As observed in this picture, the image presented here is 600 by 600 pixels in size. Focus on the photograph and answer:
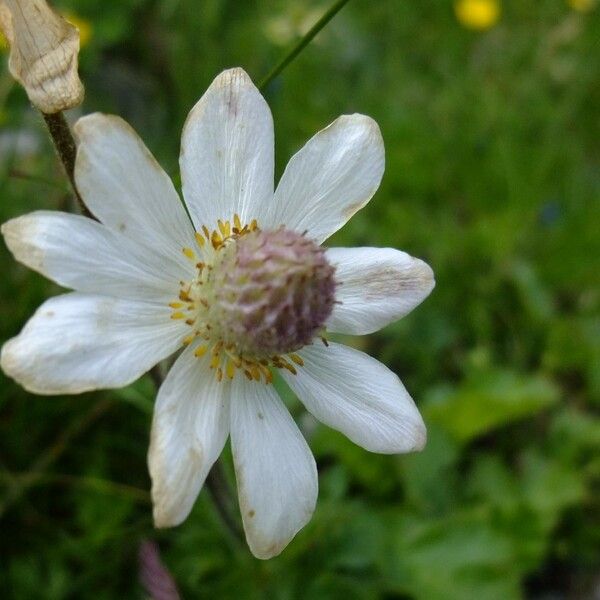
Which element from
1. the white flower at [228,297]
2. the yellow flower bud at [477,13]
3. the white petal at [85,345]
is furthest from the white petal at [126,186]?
the yellow flower bud at [477,13]

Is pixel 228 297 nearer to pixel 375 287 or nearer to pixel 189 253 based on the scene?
pixel 189 253

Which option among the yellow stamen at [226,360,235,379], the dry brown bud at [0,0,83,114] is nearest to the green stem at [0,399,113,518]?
the yellow stamen at [226,360,235,379]

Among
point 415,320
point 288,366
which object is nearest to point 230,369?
point 288,366

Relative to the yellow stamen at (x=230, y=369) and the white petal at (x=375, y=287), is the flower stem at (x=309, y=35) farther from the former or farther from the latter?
the yellow stamen at (x=230, y=369)

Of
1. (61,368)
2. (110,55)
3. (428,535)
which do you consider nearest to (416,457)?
(428,535)

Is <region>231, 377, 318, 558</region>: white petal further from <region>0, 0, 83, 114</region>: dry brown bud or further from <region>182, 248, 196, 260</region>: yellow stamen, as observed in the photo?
<region>0, 0, 83, 114</region>: dry brown bud

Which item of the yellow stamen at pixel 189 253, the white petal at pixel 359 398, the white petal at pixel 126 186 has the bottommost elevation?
the white petal at pixel 359 398

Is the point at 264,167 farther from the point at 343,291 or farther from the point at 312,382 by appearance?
the point at 312,382

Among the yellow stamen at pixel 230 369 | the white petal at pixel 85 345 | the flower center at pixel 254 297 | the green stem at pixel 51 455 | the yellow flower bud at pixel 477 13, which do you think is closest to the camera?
the white petal at pixel 85 345
